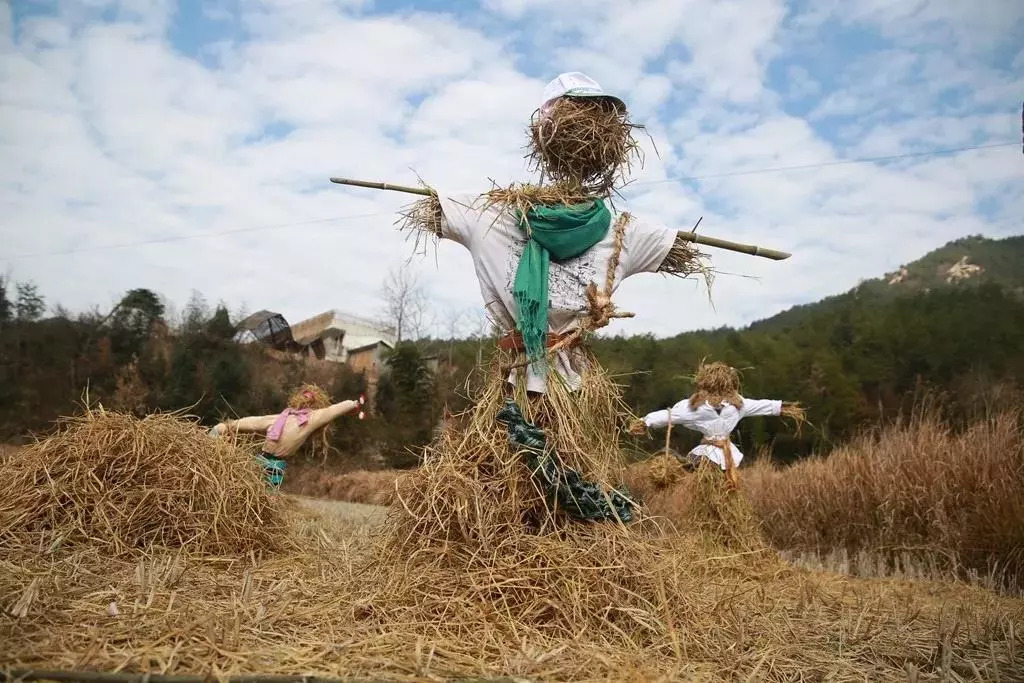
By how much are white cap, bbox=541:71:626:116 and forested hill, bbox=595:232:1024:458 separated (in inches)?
412

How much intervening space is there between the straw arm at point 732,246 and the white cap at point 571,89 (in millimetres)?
714

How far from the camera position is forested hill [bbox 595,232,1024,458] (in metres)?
16.2

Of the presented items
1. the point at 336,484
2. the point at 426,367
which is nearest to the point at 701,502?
the point at 336,484

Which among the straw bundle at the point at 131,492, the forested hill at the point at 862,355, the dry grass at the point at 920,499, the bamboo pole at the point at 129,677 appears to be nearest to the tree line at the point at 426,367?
the forested hill at the point at 862,355

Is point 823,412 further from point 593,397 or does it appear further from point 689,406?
point 593,397

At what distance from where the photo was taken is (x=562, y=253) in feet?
12.4

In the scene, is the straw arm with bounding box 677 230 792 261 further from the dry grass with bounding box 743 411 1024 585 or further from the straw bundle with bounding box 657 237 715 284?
the dry grass with bounding box 743 411 1024 585

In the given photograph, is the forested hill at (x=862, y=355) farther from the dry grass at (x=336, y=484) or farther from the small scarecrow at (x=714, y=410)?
the small scarecrow at (x=714, y=410)

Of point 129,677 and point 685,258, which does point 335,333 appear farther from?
point 129,677

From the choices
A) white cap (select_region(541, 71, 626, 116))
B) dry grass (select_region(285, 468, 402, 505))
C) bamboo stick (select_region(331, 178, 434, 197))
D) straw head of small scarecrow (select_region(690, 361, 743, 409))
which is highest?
white cap (select_region(541, 71, 626, 116))

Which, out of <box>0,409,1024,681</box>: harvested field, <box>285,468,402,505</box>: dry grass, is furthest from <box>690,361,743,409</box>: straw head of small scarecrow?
<box>285,468,402,505</box>: dry grass

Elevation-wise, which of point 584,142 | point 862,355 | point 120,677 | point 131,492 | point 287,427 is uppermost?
point 584,142

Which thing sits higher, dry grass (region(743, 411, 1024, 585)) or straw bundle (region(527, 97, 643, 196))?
straw bundle (region(527, 97, 643, 196))

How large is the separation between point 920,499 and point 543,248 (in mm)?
4191
